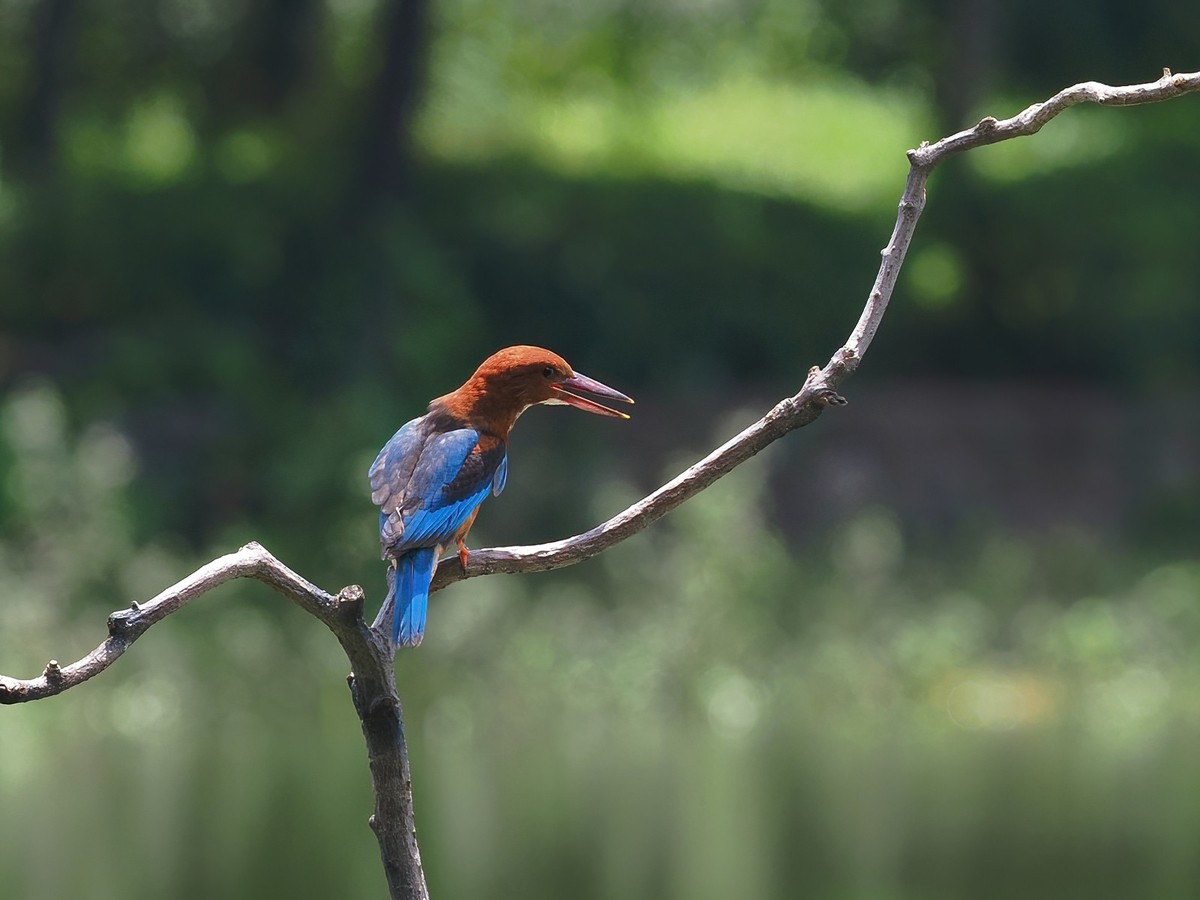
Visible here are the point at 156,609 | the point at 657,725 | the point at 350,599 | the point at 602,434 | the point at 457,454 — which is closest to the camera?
the point at 156,609

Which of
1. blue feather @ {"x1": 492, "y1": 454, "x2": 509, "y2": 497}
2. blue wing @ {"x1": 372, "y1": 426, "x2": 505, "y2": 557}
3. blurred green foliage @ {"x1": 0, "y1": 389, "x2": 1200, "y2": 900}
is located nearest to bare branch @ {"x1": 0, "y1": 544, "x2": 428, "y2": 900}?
blue wing @ {"x1": 372, "y1": 426, "x2": 505, "y2": 557}

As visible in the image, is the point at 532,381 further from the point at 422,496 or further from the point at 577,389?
the point at 422,496

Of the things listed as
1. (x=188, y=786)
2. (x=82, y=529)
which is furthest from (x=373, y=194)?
(x=188, y=786)

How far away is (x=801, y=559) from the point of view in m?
9.66

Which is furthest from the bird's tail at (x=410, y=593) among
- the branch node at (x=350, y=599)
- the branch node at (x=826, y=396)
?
the branch node at (x=826, y=396)

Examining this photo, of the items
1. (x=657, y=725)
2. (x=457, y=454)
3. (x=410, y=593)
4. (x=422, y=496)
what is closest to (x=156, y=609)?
(x=410, y=593)

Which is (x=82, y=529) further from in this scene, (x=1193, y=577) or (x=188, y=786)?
(x=1193, y=577)

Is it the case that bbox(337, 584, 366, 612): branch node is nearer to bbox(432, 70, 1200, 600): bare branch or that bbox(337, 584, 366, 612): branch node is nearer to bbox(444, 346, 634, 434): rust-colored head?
bbox(432, 70, 1200, 600): bare branch

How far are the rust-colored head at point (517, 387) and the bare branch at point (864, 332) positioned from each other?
382 millimetres

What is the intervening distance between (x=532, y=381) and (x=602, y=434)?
7.80 meters

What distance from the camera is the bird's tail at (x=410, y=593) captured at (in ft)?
6.73

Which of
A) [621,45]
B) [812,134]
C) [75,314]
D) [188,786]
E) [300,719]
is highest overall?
[621,45]

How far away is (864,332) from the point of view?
6.43ft

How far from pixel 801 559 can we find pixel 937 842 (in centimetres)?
297
